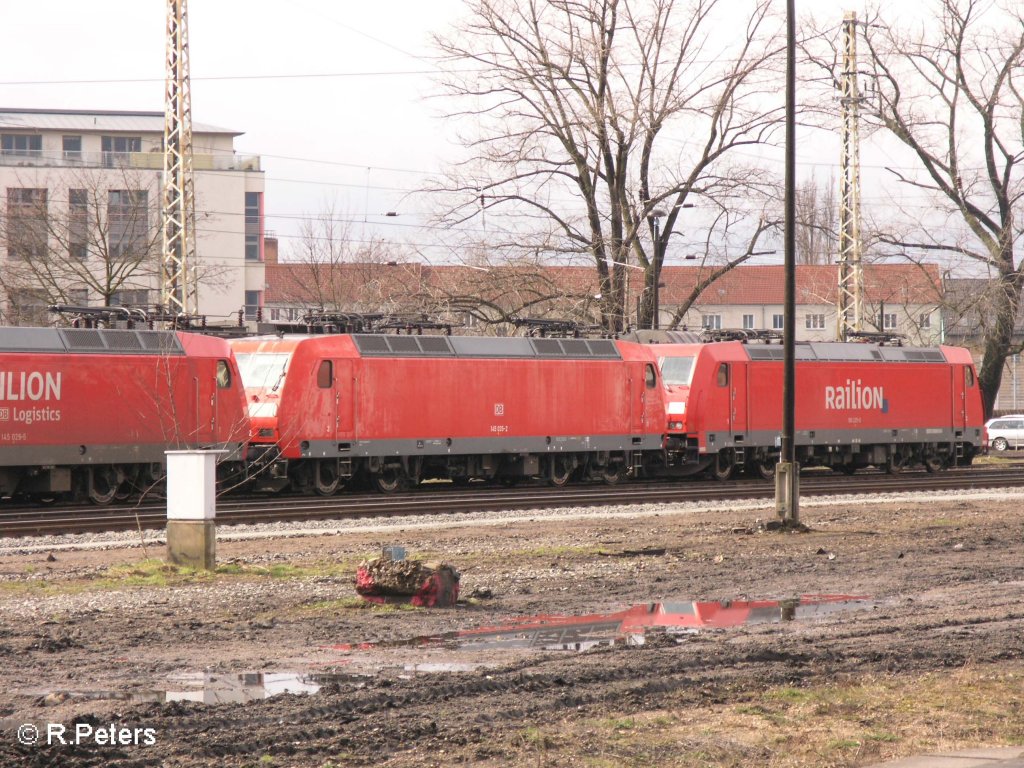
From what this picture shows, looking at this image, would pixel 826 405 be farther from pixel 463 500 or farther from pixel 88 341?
pixel 88 341

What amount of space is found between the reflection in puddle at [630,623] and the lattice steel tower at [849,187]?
27.9m

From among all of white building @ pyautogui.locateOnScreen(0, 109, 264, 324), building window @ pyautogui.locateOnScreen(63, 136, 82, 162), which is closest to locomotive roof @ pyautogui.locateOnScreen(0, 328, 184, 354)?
white building @ pyautogui.locateOnScreen(0, 109, 264, 324)

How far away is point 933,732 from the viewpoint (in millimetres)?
7465

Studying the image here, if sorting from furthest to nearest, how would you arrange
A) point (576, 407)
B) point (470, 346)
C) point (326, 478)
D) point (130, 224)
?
point (130, 224)
point (576, 407)
point (470, 346)
point (326, 478)

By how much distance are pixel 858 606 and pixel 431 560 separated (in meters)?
5.51

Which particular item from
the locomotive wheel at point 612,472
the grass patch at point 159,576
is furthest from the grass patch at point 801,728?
the locomotive wheel at point 612,472

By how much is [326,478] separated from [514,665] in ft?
66.1

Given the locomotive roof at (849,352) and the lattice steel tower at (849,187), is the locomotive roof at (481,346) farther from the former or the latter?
the lattice steel tower at (849,187)

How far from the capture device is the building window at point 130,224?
44.3 m

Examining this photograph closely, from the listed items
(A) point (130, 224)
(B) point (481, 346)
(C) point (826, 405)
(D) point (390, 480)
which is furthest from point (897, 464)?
(A) point (130, 224)

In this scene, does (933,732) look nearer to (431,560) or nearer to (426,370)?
(431,560)

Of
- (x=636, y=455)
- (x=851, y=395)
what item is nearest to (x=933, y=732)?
(x=636, y=455)

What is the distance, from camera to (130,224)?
46.9m

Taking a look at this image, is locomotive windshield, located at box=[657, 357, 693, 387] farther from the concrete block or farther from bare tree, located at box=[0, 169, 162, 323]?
the concrete block
